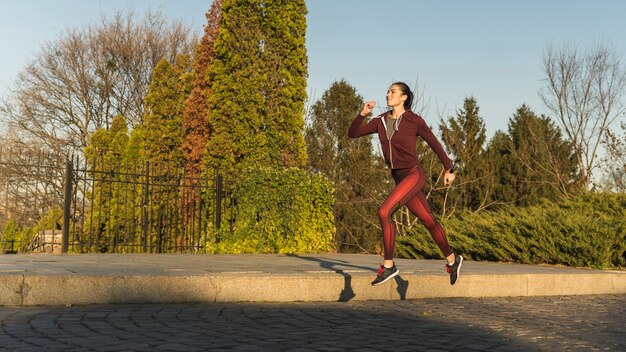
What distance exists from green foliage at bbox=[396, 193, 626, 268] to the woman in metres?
5.77

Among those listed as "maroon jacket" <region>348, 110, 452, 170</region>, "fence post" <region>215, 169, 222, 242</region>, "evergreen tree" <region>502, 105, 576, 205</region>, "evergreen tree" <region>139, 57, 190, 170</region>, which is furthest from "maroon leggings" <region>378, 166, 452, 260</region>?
"evergreen tree" <region>502, 105, 576, 205</region>

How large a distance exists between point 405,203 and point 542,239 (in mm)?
6302

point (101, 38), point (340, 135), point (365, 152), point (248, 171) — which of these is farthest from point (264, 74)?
point (101, 38)

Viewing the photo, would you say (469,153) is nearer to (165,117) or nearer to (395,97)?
(165,117)

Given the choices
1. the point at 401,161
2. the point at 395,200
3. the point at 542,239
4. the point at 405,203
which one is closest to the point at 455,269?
the point at 405,203

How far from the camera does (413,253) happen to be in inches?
574

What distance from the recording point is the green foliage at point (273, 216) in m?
13.6

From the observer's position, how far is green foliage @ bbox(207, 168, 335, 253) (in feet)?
44.8

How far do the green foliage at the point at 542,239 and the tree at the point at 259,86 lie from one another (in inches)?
170

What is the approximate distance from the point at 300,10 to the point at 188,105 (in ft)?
21.5

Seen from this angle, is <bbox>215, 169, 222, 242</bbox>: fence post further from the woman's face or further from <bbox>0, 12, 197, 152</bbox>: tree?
<bbox>0, 12, 197, 152</bbox>: tree

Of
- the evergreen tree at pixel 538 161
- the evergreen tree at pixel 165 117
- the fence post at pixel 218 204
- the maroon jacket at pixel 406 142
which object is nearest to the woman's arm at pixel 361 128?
the maroon jacket at pixel 406 142

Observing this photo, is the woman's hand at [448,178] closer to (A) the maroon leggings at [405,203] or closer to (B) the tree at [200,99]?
(A) the maroon leggings at [405,203]

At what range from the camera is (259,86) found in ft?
53.5
